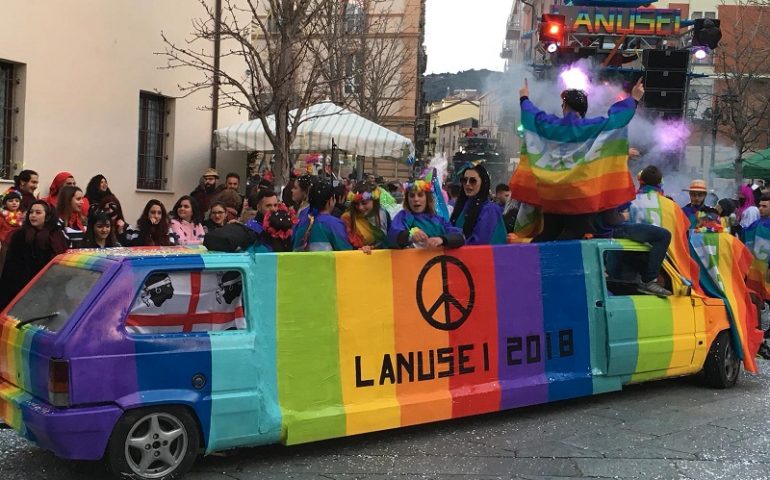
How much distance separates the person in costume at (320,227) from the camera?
237 inches

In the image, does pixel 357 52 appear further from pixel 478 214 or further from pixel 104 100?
pixel 478 214

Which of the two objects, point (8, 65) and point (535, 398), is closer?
point (535, 398)

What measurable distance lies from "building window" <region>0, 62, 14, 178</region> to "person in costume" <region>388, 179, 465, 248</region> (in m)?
6.96

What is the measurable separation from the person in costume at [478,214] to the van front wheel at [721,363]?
234 cm

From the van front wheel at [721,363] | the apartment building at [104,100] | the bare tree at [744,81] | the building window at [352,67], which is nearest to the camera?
the van front wheel at [721,363]

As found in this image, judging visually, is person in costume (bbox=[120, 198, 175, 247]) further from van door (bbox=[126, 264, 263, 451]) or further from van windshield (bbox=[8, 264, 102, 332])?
van door (bbox=[126, 264, 263, 451])

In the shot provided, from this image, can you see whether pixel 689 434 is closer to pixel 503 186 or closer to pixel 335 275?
pixel 335 275

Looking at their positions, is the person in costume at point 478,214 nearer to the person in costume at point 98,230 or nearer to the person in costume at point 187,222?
the person in costume at point 187,222

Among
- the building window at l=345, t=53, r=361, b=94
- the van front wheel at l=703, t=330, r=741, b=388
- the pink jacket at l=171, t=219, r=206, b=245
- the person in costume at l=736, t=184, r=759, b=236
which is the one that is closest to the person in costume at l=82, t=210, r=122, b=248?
the pink jacket at l=171, t=219, r=206, b=245

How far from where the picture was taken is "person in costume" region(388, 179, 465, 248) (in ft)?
19.3

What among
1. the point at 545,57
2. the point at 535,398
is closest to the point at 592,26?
the point at 545,57

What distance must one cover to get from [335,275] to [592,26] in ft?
48.8

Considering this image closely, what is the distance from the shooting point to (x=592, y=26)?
18562mm

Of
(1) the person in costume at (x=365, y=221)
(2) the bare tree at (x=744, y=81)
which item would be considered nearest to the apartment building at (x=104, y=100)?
(1) the person in costume at (x=365, y=221)
